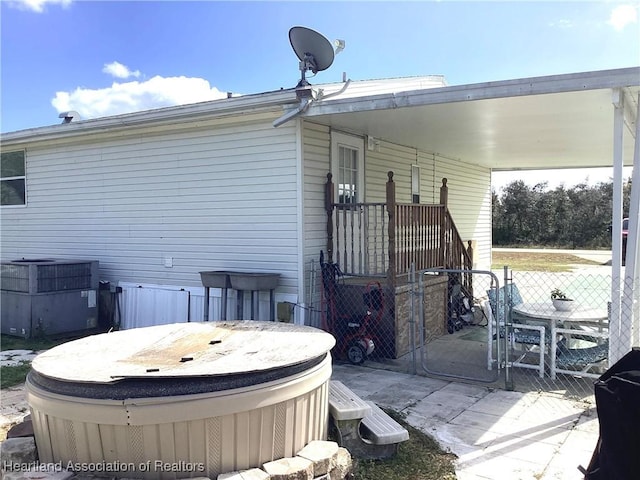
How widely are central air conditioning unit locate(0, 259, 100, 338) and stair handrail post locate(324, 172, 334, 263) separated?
13.2ft

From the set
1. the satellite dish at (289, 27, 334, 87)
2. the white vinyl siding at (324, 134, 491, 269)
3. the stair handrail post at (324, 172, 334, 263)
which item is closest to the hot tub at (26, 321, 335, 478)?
the stair handrail post at (324, 172, 334, 263)

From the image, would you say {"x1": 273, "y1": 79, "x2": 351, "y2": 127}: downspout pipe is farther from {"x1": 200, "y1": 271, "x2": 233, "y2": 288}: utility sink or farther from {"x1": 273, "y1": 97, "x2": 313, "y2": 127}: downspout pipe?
{"x1": 200, "y1": 271, "x2": 233, "y2": 288}: utility sink

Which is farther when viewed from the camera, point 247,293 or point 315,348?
point 247,293

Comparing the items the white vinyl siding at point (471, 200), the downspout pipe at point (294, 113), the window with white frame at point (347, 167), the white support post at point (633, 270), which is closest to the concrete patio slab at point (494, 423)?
the white support post at point (633, 270)

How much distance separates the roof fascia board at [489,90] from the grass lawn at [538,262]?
12099 millimetres

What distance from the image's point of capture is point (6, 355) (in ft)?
21.6

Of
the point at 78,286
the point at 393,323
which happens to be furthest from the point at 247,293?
the point at 78,286

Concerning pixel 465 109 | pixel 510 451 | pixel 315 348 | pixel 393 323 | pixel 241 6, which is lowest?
pixel 510 451

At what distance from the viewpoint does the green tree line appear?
25.9 meters

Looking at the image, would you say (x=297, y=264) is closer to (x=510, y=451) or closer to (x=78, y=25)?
(x=510, y=451)

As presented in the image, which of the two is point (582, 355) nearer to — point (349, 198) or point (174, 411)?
point (349, 198)

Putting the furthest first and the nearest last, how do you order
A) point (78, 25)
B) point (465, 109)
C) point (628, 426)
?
point (78, 25) → point (465, 109) → point (628, 426)

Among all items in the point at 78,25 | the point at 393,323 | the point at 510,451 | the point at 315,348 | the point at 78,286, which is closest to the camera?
the point at 315,348

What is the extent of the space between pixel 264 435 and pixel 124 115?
233 inches
